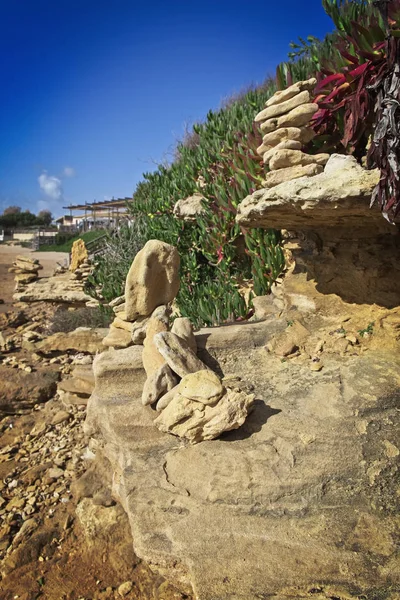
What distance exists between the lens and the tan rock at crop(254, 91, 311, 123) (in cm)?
351

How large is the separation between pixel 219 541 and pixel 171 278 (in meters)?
2.28

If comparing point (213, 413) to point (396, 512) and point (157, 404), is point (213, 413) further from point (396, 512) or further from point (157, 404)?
point (396, 512)

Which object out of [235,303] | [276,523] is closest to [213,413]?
[276,523]

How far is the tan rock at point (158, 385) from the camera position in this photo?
10.3 feet

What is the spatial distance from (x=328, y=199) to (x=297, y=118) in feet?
3.38

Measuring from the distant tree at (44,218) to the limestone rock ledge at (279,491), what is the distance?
54.4 metres

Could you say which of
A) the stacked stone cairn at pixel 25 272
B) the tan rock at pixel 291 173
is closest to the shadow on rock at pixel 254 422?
the tan rock at pixel 291 173

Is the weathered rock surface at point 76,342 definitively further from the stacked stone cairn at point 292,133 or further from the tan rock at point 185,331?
the stacked stone cairn at point 292,133

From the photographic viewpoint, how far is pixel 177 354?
3270 millimetres

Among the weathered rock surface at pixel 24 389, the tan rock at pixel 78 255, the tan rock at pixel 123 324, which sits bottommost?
the weathered rock surface at pixel 24 389

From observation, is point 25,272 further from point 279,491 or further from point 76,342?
point 279,491

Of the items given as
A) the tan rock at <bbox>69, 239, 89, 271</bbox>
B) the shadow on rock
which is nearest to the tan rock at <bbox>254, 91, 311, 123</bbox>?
the shadow on rock

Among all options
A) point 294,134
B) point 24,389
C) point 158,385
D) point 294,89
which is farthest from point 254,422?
point 24,389

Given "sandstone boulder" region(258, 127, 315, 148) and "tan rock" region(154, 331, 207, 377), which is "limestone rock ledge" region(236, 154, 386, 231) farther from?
"tan rock" region(154, 331, 207, 377)
